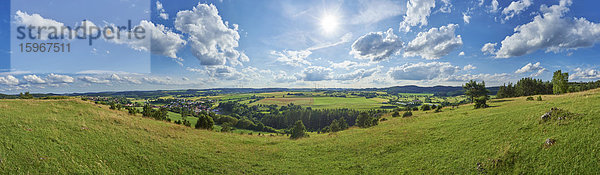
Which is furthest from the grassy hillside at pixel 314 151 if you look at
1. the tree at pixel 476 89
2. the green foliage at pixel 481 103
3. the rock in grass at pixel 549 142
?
the tree at pixel 476 89

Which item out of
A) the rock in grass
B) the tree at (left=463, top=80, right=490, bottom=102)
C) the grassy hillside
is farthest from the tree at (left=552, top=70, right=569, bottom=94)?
the rock in grass

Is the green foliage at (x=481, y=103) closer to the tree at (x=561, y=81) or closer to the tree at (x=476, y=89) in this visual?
the tree at (x=476, y=89)

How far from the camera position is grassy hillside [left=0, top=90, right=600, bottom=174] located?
31.4 ft

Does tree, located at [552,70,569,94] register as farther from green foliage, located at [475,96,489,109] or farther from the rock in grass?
the rock in grass

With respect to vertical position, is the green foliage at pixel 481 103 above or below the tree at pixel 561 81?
below

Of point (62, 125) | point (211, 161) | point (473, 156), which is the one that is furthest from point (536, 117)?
point (62, 125)

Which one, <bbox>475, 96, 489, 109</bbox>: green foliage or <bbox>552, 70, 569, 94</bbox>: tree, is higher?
<bbox>552, 70, 569, 94</bbox>: tree

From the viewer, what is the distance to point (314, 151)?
19078 mm

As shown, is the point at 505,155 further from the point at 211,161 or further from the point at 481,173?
the point at 211,161

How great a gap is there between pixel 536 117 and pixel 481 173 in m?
8.93

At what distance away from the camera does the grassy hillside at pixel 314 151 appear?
9.58 m

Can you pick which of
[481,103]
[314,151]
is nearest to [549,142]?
[314,151]

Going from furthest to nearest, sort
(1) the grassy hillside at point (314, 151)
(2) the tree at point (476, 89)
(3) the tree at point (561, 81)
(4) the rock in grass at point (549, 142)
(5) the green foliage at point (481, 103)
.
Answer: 1. (2) the tree at point (476, 89)
2. (3) the tree at point (561, 81)
3. (5) the green foliage at point (481, 103)
4. (4) the rock in grass at point (549, 142)
5. (1) the grassy hillside at point (314, 151)

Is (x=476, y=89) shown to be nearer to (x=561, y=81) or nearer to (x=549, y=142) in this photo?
(x=561, y=81)
